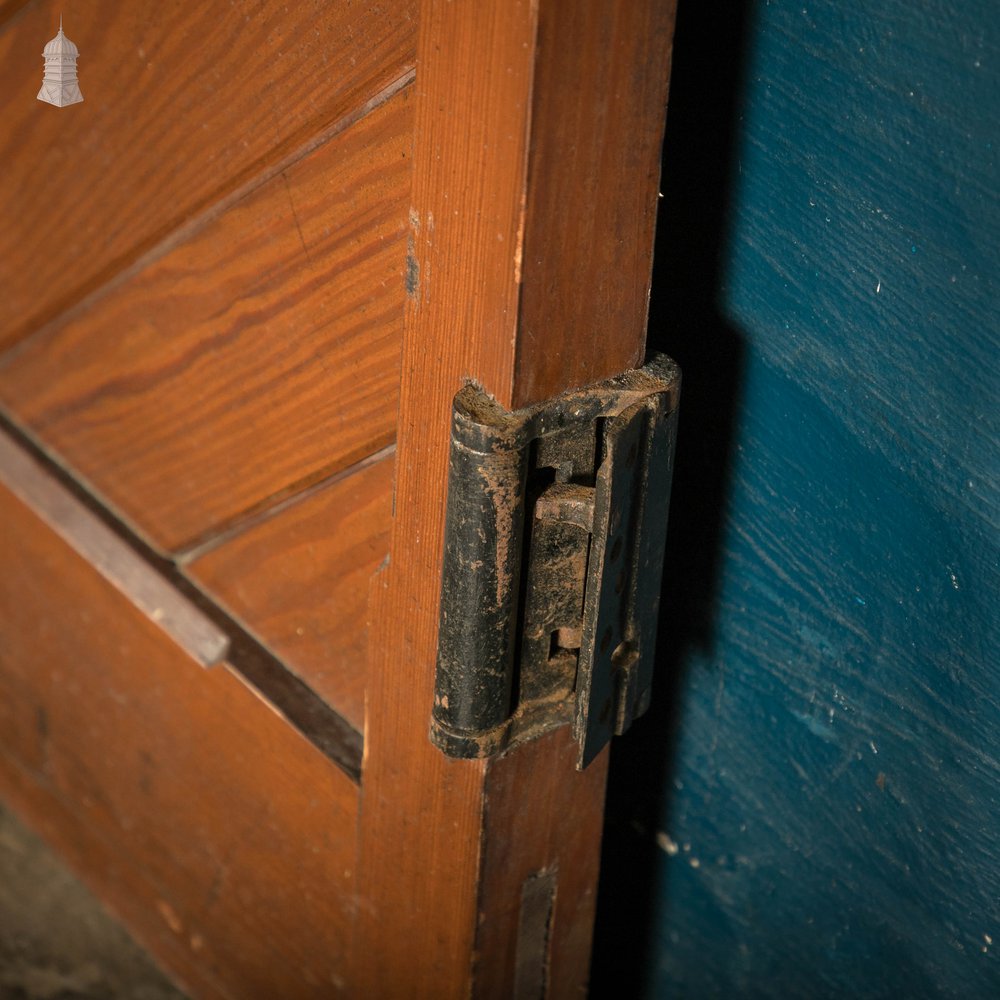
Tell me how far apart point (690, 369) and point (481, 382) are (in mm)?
Result: 276

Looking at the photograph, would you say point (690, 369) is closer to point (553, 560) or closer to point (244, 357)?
point (553, 560)

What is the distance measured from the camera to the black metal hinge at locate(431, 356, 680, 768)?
0.93m

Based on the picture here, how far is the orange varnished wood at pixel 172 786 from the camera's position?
1.40 meters

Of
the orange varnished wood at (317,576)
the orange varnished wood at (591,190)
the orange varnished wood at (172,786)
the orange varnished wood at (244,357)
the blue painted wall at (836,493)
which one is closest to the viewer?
the orange varnished wood at (591,190)

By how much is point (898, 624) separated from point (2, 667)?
1172 millimetres

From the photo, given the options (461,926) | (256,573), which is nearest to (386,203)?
(256,573)

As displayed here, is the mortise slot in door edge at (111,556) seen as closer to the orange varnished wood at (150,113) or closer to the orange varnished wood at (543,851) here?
the orange varnished wood at (150,113)

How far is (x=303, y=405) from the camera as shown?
120 centimetres

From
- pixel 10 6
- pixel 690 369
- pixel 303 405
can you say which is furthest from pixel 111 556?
pixel 690 369

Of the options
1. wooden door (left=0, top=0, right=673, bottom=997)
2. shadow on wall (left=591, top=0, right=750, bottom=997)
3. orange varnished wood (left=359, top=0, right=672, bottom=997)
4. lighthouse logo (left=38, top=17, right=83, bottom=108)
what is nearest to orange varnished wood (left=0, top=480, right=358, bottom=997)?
wooden door (left=0, top=0, right=673, bottom=997)

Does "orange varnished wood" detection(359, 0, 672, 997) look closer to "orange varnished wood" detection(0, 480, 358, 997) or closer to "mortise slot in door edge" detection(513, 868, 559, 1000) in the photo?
"mortise slot in door edge" detection(513, 868, 559, 1000)

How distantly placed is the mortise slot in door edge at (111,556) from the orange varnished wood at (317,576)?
3 cm

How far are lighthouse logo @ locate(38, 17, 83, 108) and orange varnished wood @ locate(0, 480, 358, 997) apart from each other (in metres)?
0.49

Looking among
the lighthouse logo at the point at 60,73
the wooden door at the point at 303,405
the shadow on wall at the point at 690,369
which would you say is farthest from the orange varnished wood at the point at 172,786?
the lighthouse logo at the point at 60,73
